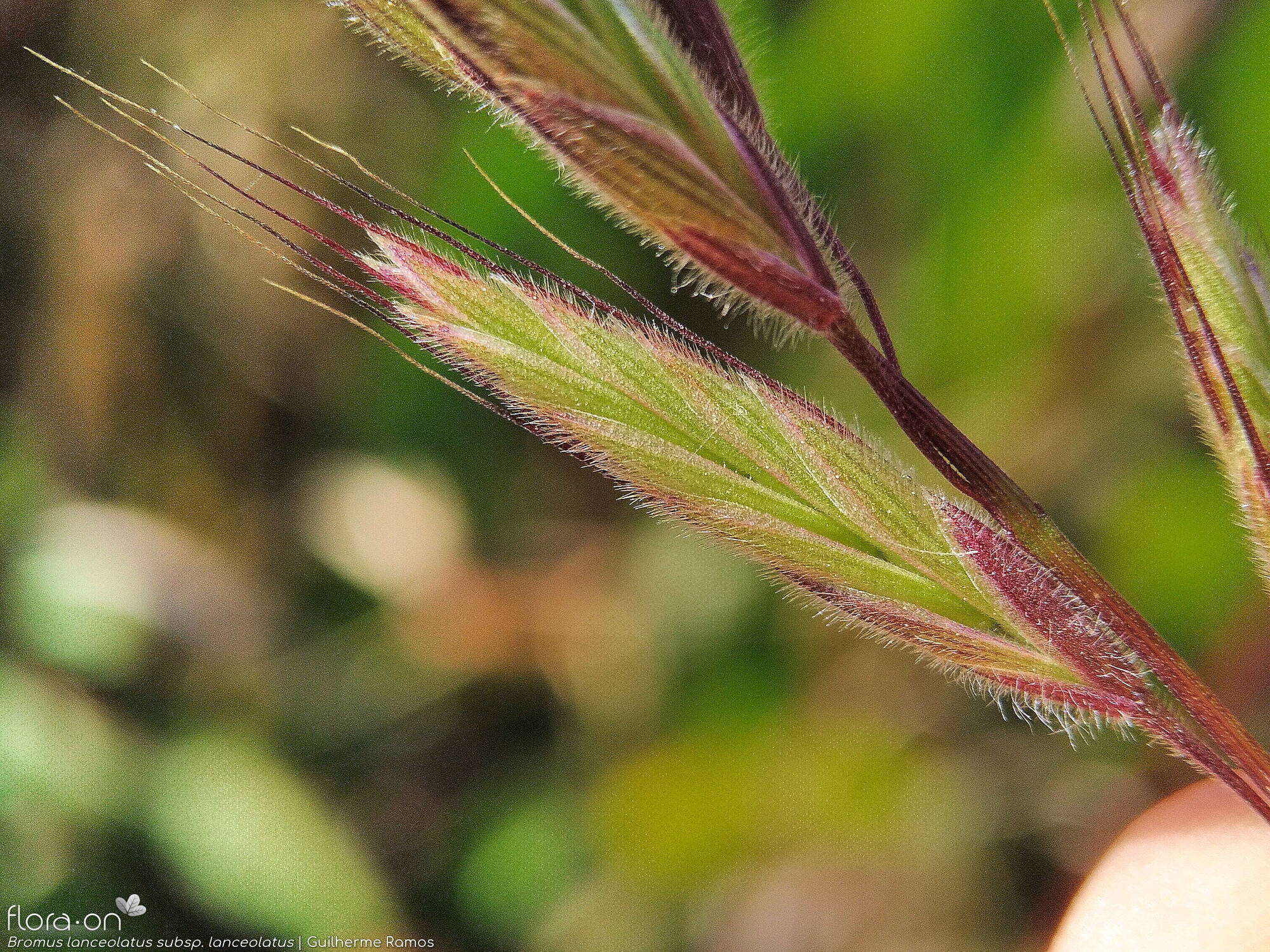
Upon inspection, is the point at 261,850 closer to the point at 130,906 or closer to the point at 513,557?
the point at 130,906

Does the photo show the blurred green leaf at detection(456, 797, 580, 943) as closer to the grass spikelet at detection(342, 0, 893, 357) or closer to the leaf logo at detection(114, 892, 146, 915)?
the leaf logo at detection(114, 892, 146, 915)

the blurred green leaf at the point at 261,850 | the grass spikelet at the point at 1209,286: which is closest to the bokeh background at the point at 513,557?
the blurred green leaf at the point at 261,850

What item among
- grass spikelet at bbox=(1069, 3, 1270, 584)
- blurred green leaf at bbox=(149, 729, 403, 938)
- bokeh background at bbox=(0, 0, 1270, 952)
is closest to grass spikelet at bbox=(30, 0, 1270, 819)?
grass spikelet at bbox=(1069, 3, 1270, 584)

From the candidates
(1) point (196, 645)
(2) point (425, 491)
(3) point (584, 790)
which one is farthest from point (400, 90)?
(3) point (584, 790)

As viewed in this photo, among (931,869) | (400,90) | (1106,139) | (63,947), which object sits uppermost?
(400,90)

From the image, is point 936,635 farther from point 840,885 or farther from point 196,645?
point 196,645

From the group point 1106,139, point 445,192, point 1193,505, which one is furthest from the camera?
point 445,192
